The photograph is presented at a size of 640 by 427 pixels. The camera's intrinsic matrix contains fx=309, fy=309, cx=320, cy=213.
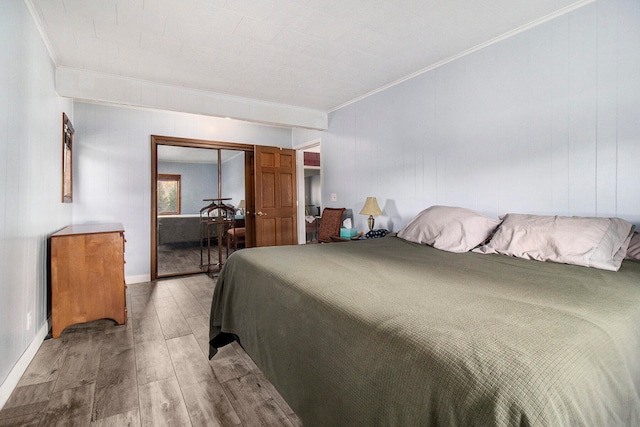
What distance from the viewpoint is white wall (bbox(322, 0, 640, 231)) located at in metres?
1.99

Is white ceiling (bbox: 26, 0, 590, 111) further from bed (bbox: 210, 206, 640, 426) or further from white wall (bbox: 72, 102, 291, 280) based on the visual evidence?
bed (bbox: 210, 206, 640, 426)

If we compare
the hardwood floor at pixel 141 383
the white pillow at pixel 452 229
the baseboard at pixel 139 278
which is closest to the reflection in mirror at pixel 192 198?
the baseboard at pixel 139 278

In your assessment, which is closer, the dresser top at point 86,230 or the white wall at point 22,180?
the white wall at point 22,180

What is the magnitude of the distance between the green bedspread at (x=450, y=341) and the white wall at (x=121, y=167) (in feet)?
10.8

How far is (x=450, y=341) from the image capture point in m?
0.82

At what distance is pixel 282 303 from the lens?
1455 millimetres

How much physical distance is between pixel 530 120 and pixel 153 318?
368 centimetres

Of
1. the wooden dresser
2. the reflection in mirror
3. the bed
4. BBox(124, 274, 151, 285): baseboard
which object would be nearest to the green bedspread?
the bed

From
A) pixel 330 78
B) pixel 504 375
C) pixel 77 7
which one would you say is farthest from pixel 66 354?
pixel 330 78

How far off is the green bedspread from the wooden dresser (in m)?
1.69

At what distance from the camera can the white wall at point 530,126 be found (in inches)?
78.3

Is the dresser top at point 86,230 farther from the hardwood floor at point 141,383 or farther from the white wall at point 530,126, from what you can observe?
the white wall at point 530,126

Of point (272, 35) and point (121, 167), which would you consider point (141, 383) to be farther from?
point (121, 167)

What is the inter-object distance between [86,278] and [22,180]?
981 mm
